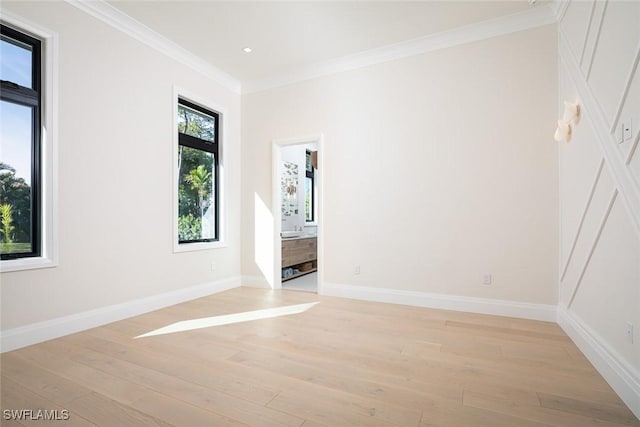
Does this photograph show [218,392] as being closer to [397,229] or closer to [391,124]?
[397,229]

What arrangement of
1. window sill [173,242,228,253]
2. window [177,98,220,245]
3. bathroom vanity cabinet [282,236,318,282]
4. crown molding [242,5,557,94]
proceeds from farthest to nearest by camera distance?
1. bathroom vanity cabinet [282,236,318,282]
2. window [177,98,220,245]
3. window sill [173,242,228,253]
4. crown molding [242,5,557,94]

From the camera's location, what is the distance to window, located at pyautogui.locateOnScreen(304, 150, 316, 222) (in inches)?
302

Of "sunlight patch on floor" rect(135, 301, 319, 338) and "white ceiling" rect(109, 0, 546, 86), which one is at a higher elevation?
"white ceiling" rect(109, 0, 546, 86)

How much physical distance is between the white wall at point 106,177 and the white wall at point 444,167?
1.78 meters

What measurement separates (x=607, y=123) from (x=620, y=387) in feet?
5.28

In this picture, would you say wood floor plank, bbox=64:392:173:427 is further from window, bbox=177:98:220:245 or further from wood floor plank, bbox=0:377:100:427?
window, bbox=177:98:220:245

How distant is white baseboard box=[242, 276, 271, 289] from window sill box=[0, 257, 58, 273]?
2.52 meters

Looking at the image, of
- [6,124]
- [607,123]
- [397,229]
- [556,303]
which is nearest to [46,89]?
[6,124]

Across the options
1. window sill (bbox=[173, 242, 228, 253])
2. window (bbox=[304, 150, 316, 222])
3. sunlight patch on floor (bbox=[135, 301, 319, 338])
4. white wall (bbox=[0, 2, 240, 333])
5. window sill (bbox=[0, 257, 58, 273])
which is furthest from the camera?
window (bbox=[304, 150, 316, 222])

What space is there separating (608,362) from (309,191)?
20.8 ft

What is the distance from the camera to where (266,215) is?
→ 4852mm

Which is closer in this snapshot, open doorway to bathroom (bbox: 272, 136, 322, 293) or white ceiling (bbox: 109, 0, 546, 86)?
white ceiling (bbox: 109, 0, 546, 86)

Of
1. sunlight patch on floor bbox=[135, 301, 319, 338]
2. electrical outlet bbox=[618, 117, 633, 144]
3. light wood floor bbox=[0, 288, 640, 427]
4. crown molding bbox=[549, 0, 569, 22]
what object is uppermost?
crown molding bbox=[549, 0, 569, 22]

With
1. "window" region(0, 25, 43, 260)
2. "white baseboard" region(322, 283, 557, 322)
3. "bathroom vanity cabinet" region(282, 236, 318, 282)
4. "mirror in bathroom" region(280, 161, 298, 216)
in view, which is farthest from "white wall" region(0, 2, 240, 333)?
"mirror in bathroom" region(280, 161, 298, 216)
